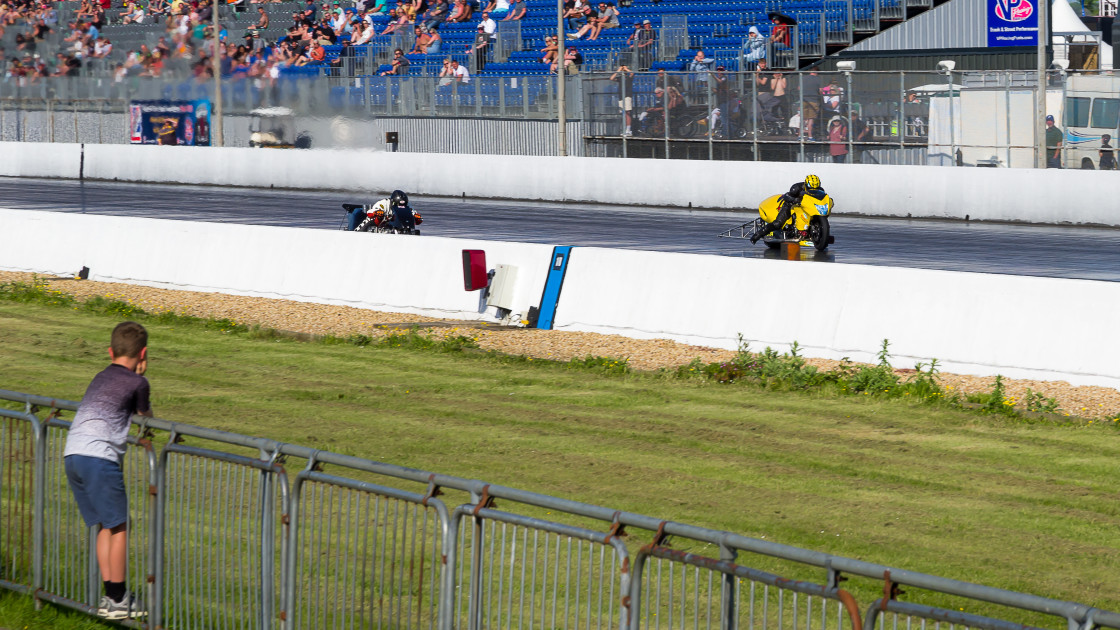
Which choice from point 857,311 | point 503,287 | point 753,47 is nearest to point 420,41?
point 753,47

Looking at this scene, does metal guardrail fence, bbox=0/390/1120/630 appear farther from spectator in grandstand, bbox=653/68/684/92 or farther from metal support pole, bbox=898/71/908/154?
spectator in grandstand, bbox=653/68/684/92

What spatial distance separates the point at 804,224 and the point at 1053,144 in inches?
343

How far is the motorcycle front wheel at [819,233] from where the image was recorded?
77.5ft

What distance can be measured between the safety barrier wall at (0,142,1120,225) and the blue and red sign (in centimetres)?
1367

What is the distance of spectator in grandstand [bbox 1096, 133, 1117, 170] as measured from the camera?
2881cm

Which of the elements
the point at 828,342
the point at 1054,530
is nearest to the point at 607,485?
the point at 1054,530

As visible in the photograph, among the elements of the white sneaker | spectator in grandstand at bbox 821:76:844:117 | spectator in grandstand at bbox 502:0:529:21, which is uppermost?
spectator in grandstand at bbox 502:0:529:21

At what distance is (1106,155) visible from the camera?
1137 inches

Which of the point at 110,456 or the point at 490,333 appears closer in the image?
the point at 110,456

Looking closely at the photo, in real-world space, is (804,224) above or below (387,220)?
below

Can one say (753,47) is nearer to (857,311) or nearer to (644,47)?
(644,47)

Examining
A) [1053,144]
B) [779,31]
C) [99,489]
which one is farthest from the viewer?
[779,31]

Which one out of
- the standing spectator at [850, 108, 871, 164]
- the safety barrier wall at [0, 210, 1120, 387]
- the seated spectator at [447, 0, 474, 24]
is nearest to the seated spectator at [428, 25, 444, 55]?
the seated spectator at [447, 0, 474, 24]

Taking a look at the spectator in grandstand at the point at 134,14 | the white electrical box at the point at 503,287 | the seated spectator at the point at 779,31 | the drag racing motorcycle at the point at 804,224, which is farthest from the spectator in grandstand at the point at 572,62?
the white electrical box at the point at 503,287
